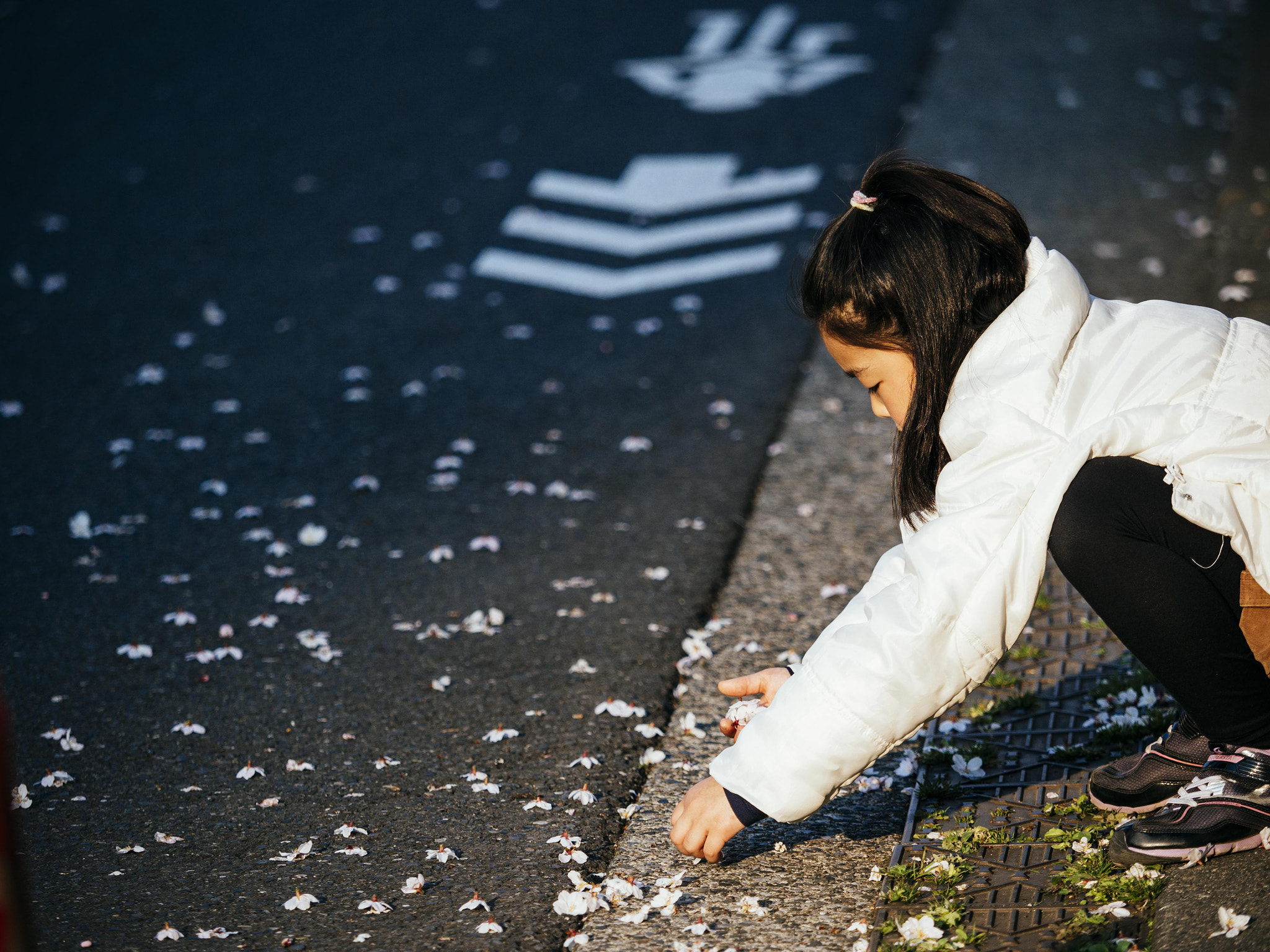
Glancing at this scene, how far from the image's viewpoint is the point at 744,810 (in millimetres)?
2035

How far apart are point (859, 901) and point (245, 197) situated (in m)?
5.29

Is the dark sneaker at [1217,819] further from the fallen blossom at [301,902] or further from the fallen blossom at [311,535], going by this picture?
the fallen blossom at [311,535]

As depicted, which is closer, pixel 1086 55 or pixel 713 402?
pixel 713 402

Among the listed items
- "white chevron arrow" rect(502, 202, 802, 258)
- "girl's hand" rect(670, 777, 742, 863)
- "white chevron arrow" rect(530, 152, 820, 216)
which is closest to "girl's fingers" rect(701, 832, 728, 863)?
"girl's hand" rect(670, 777, 742, 863)

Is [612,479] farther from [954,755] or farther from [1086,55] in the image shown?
[1086,55]

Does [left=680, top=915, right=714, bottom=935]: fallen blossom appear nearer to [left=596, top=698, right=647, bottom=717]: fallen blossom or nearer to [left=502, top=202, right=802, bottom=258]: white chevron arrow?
[left=596, top=698, right=647, bottom=717]: fallen blossom

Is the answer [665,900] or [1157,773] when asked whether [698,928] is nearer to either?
[665,900]

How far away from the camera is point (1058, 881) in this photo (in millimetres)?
2086

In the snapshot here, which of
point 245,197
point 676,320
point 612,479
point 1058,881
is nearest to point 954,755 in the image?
point 1058,881

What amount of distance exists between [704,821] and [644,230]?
4299 millimetres

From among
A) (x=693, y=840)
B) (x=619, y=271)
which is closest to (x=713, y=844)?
(x=693, y=840)

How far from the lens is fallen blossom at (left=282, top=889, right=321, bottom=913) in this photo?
216 cm

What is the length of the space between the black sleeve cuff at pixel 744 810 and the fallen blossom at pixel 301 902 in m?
0.80

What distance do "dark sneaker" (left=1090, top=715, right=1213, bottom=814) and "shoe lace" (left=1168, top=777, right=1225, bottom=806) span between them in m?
0.07
